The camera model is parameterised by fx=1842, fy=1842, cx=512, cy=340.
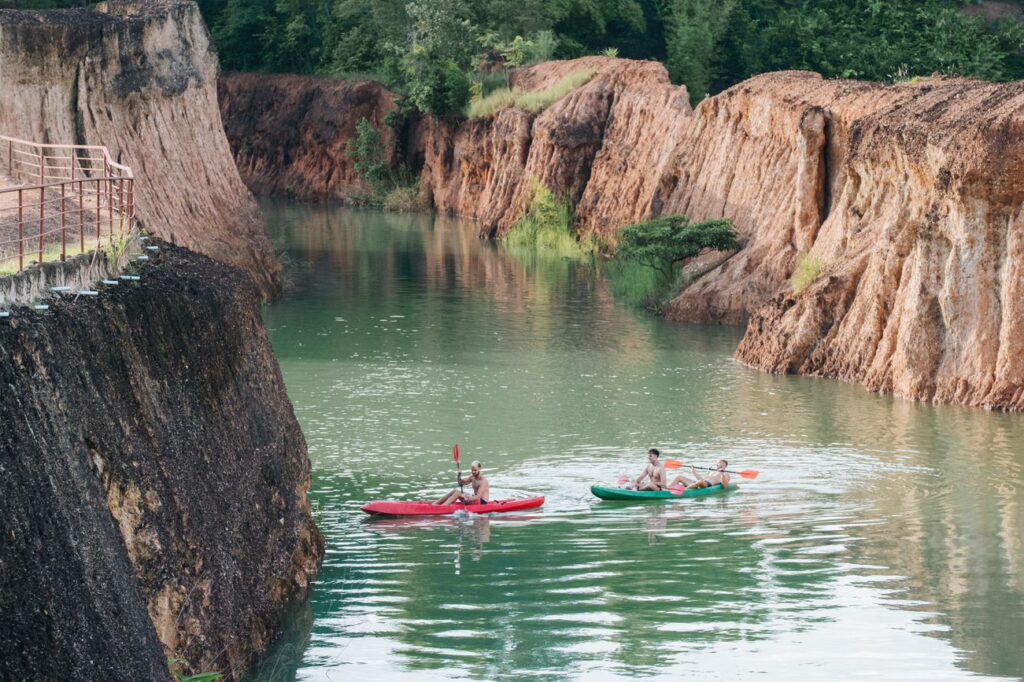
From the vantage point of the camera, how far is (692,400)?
101 ft

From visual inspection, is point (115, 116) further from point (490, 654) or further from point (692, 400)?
point (490, 654)

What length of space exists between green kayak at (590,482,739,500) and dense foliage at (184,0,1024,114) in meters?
45.0

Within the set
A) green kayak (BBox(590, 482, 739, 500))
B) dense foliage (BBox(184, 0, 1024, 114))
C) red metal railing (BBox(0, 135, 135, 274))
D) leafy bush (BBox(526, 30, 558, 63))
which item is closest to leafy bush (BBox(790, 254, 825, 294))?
green kayak (BBox(590, 482, 739, 500))

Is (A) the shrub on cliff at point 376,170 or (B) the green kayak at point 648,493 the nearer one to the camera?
(B) the green kayak at point 648,493

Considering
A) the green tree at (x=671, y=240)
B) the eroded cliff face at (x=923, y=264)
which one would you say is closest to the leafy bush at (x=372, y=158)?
the green tree at (x=671, y=240)

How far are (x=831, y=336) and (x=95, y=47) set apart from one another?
15.7m

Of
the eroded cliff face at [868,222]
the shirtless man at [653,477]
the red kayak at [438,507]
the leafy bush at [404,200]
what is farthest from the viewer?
the leafy bush at [404,200]

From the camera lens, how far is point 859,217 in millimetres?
33469

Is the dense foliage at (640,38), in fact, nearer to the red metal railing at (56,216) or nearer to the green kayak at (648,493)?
the red metal railing at (56,216)

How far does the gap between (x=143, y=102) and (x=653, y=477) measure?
58.4 feet

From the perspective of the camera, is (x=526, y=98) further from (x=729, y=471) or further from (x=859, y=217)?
(x=729, y=471)

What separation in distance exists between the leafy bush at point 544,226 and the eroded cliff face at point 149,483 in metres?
36.0

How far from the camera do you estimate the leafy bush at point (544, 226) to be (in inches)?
2228

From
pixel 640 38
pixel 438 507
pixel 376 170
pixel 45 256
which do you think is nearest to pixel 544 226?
pixel 376 170
